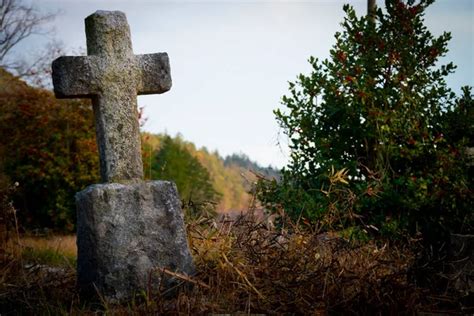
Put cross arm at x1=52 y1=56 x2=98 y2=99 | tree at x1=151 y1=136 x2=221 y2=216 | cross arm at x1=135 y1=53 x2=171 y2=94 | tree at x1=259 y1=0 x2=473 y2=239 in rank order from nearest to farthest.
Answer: cross arm at x1=52 y1=56 x2=98 y2=99 < cross arm at x1=135 y1=53 x2=171 y2=94 < tree at x1=259 y1=0 x2=473 y2=239 < tree at x1=151 y1=136 x2=221 y2=216

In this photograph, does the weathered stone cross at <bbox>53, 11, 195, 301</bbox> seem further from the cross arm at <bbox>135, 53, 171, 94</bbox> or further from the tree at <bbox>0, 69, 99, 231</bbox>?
the tree at <bbox>0, 69, 99, 231</bbox>

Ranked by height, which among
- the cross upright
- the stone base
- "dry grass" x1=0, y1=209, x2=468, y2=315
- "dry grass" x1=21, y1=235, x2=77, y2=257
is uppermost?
the cross upright

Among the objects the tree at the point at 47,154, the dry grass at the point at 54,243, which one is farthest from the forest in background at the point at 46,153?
the dry grass at the point at 54,243

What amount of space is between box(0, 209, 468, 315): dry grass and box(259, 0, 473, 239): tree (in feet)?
7.27

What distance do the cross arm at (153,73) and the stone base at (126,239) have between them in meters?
0.85

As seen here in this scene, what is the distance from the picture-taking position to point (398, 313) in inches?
151

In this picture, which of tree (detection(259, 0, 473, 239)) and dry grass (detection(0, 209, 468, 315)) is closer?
dry grass (detection(0, 209, 468, 315))

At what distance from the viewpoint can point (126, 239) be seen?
426cm

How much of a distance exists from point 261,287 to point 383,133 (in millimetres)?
3791

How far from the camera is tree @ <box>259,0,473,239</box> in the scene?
22.8ft

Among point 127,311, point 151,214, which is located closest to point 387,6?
point 151,214

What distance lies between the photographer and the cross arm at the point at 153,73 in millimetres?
4668

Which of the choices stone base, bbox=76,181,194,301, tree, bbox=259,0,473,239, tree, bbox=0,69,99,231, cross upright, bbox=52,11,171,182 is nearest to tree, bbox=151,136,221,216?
tree, bbox=0,69,99,231

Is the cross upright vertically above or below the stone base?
above
